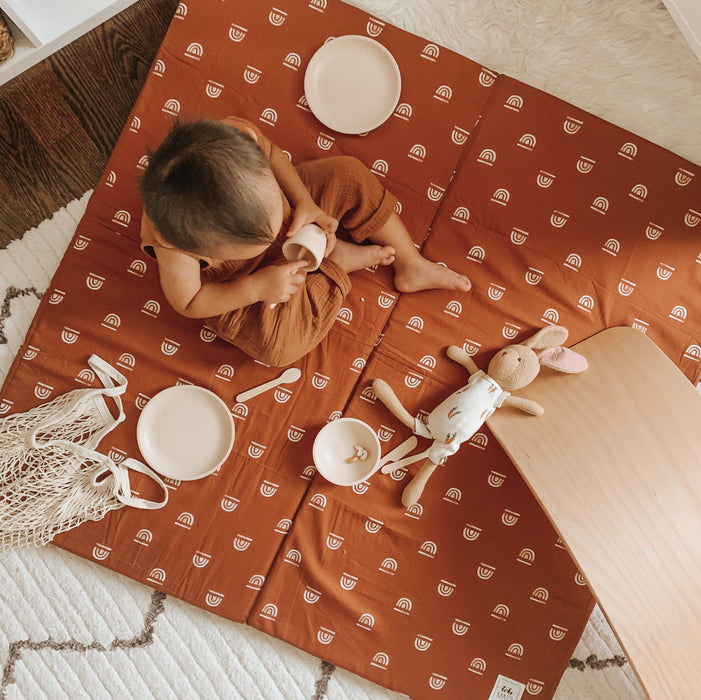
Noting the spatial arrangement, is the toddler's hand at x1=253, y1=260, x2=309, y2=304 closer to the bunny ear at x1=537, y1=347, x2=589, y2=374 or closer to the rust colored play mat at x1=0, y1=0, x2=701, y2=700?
the rust colored play mat at x1=0, y1=0, x2=701, y2=700

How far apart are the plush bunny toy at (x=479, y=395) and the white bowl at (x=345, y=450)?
0.13 ft

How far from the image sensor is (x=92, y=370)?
3.48 feet

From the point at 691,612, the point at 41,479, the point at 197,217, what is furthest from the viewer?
the point at 41,479

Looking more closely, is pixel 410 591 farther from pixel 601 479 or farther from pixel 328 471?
pixel 601 479

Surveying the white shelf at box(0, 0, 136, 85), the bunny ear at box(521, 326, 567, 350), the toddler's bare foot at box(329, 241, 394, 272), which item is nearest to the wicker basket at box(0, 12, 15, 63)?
the white shelf at box(0, 0, 136, 85)

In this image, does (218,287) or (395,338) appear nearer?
(218,287)

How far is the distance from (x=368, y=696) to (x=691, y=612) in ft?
1.79

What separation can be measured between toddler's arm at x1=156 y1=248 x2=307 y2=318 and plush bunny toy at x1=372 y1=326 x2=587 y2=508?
24 centimetres

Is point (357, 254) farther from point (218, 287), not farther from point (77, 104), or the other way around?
point (77, 104)

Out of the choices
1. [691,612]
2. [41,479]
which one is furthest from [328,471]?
[691,612]

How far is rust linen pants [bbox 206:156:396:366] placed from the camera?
99cm

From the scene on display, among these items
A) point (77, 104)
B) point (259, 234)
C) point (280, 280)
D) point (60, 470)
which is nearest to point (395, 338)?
point (280, 280)

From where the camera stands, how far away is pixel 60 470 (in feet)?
3.40

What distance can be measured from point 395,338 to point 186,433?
389mm
